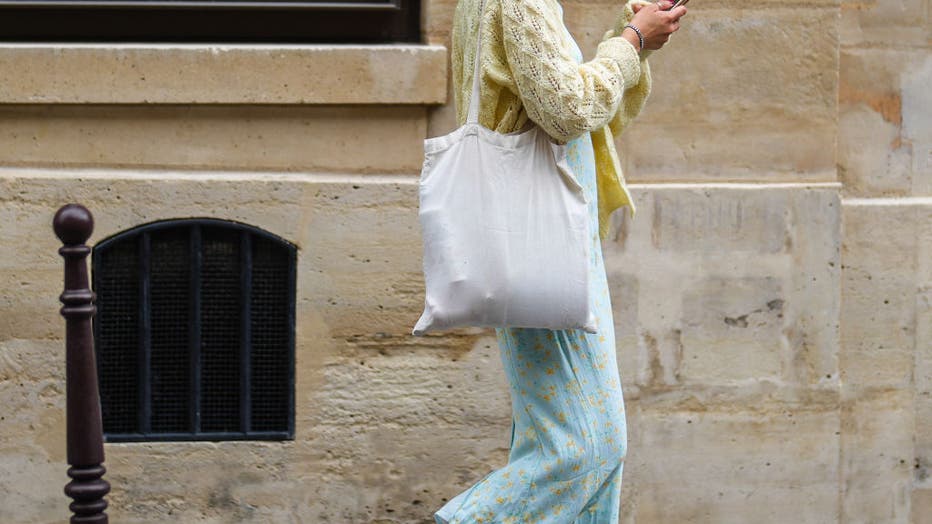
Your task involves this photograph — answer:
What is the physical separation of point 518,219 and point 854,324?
2409mm

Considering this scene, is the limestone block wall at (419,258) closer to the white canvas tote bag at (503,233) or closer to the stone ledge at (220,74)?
the stone ledge at (220,74)

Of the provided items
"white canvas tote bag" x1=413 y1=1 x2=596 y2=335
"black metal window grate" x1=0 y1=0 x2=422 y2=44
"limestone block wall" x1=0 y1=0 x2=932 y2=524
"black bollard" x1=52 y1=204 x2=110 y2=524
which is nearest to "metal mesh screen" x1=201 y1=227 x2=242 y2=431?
"limestone block wall" x1=0 y1=0 x2=932 y2=524

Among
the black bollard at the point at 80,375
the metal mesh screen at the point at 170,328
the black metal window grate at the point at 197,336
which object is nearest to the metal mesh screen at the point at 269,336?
the black metal window grate at the point at 197,336

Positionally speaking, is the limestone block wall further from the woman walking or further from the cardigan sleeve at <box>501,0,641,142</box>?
the cardigan sleeve at <box>501,0,641,142</box>

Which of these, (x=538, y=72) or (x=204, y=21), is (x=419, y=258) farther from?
(x=538, y=72)

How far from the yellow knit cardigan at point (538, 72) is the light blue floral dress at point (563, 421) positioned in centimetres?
14

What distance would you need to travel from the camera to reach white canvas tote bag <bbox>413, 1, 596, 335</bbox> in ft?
11.9

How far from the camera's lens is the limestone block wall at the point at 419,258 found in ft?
17.6

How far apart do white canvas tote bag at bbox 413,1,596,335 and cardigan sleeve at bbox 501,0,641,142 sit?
112mm

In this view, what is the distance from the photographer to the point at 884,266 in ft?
18.5

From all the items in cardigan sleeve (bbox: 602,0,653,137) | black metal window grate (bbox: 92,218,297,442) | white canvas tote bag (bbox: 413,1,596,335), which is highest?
cardigan sleeve (bbox: 602,0,653,137)

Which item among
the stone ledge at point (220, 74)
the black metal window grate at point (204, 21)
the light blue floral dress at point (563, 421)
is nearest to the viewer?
the light blue floral dress at point (563, 421)

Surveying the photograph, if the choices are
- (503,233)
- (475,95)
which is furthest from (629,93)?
(503,233)

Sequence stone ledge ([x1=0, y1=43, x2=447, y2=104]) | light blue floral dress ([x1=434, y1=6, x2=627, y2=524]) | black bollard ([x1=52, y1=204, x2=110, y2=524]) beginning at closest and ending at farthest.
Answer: light blue floral dress ([x1=434, y1=6, x2=627, y2=524]), black bollard ([x1=52, y1=204, x2=110, y2=524]), stone ledge ([x1=0, y1=43, x2=447, y2=104])
